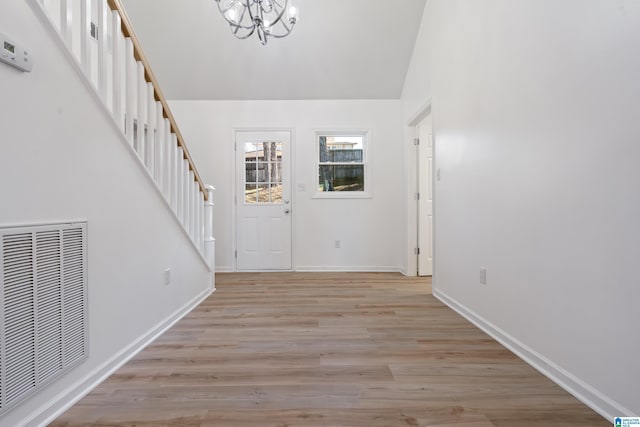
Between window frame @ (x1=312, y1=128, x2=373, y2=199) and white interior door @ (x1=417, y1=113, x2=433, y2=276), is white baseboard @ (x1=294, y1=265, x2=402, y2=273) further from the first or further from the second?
window frame @ (x1=312, y1=128, x2=373, y2=199)

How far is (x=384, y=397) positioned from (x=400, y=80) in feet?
13.3

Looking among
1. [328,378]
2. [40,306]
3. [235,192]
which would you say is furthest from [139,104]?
[235,192]

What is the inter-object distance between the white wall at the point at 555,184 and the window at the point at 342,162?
211cm

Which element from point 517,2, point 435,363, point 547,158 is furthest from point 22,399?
point 517,2

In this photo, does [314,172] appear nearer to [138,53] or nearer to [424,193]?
[424,193]

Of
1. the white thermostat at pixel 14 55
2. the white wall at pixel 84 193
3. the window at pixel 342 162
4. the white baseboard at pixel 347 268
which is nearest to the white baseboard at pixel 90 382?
the white wall at pixel 84 193

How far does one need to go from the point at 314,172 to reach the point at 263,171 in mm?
740

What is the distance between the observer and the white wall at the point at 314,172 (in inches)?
187

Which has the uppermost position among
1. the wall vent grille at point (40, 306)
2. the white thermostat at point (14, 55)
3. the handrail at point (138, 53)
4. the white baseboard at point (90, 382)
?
the handrail at point (138, 53)

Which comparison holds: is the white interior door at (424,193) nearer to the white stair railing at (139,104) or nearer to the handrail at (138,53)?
the white stair railing at (139,104)

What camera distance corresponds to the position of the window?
15.9ft

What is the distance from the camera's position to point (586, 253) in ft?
4.94

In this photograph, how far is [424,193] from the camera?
4.34 metres

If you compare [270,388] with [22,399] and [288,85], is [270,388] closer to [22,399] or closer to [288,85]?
[22,399]
